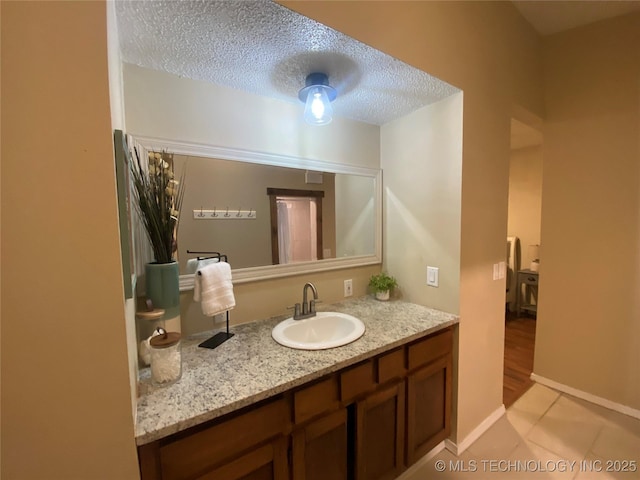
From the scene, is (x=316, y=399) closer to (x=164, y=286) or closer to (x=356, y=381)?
(x=356, y=381)

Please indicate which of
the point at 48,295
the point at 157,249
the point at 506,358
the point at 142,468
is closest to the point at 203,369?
the point at 142,468

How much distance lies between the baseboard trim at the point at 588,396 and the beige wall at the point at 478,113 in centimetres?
74

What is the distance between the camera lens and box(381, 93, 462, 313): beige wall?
1.63 meters

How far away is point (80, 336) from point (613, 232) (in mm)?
3115

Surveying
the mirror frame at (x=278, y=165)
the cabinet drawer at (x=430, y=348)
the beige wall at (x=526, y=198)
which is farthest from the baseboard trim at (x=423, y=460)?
the beige wall at (x=526, y=198)

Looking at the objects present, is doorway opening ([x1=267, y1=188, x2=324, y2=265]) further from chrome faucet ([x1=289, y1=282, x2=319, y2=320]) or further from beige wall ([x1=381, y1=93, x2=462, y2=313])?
beige wall ([x1=381, y1=93, x2=462, y2=313])

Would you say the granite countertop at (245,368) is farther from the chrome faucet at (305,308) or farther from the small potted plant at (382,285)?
the small potted plant at (382,285)

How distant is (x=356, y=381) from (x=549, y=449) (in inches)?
61.2

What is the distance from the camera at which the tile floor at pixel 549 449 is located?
5.18 ft

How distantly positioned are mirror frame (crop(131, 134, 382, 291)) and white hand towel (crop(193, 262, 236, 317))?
0.17 m

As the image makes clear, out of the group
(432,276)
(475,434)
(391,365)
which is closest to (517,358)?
(475,434)

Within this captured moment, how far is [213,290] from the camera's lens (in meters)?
1.24

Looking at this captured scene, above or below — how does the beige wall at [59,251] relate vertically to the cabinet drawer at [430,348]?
above

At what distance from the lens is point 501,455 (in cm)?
171
